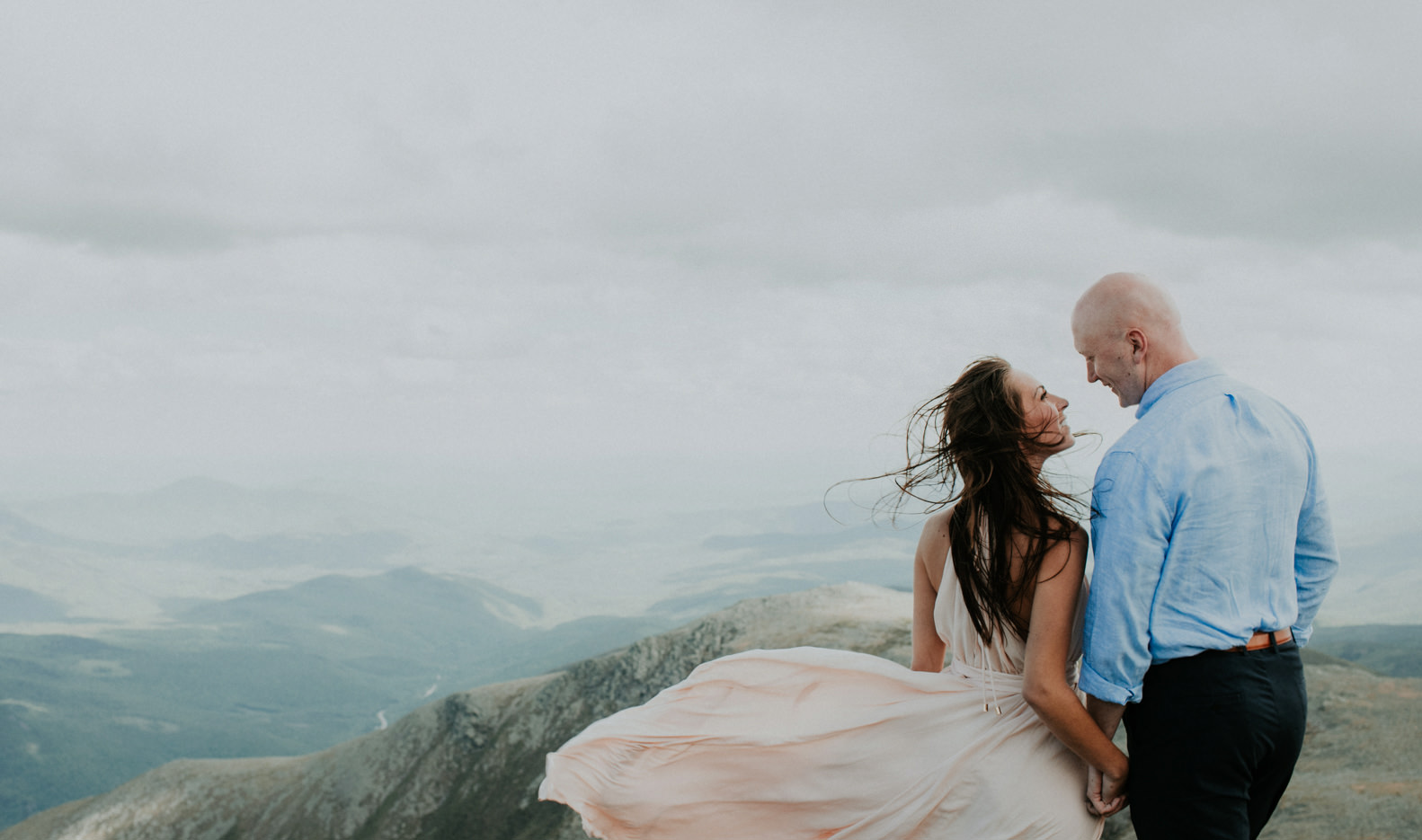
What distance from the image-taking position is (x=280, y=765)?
5675 centimetres

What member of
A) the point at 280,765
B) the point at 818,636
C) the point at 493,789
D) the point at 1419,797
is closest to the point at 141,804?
the point at 280,765

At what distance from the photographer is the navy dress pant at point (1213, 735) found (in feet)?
14.5

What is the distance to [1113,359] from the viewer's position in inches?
189

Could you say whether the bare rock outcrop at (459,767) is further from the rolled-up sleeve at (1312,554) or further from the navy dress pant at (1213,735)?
the navy dress pant at (1213,735)

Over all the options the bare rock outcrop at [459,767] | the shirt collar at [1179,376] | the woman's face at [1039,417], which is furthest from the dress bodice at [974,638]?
the bare rock outcrop at [459,767]

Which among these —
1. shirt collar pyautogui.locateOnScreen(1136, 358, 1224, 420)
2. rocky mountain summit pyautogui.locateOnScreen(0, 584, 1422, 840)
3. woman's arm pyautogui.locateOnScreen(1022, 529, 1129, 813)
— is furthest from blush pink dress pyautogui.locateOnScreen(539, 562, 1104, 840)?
rocky mountain summit pyautogui.locateOnScreen(0, 584, 1422, 840)

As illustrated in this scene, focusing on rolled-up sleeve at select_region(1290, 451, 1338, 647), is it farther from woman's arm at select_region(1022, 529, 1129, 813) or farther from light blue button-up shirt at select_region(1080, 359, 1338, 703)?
woman's arm at select_region(1022, 529, 1129, 813)

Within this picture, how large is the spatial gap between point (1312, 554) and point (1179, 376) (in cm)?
155

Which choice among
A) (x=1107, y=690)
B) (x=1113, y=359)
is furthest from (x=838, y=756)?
(x=1113, y=359)

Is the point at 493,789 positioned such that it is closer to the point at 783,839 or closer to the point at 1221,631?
the point at 783,839

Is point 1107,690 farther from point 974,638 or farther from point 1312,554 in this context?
point 1312,554

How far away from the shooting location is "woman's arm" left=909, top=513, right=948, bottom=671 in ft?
17.8

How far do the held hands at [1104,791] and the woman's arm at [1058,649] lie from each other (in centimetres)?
23

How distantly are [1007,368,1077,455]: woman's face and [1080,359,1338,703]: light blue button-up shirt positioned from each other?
451mm
